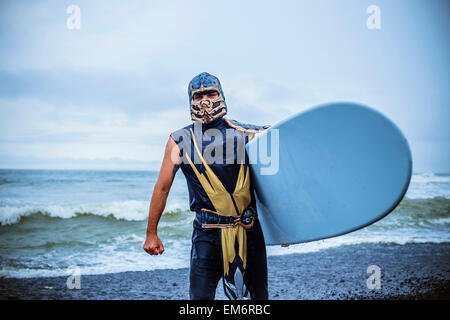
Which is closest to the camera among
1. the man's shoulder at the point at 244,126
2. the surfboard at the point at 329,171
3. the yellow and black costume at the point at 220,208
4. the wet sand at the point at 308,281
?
the surfboard at the point at 329,171

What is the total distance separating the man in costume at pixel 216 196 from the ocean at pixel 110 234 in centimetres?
367

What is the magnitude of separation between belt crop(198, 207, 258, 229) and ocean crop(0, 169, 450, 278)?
147 inches

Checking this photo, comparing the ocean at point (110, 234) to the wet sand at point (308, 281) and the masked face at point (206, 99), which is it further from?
the masked face at point (206, 99)

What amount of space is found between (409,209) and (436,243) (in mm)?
4388

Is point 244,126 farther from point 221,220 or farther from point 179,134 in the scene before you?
point 221,220

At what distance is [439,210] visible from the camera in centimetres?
1072

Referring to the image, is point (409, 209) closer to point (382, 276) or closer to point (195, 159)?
point (382, 276)

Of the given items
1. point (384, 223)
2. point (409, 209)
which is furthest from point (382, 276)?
point (409, 209)

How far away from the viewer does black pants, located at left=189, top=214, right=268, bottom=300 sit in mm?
1753

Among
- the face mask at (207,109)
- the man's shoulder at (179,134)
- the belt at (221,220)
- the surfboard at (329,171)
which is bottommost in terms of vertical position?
the belt at (221,220)

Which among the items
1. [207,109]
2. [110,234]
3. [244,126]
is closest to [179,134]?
[207,109]

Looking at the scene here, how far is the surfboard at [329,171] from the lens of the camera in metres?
1.43

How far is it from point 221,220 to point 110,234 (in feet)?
23.7

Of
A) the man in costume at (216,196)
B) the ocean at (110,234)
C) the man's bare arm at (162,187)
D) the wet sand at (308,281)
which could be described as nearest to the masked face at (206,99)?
the man in costume at (216,196)
